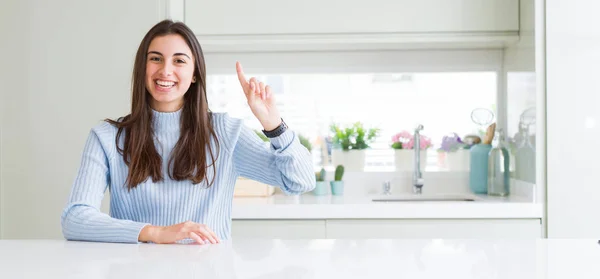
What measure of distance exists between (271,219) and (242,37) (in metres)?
0.85

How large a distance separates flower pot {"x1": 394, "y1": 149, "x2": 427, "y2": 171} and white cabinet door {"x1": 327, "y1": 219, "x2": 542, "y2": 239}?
2.38 feet

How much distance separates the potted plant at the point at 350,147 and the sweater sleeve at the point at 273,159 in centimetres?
145

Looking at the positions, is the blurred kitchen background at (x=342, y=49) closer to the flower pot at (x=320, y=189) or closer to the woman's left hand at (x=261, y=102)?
the flower pot at (x=320, y=189)

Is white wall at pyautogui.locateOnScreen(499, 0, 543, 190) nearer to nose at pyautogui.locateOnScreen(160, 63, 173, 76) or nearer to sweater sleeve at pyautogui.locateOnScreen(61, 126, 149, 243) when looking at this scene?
nose at pyautogui.locateOnScreen(160, 63, 173, 76)

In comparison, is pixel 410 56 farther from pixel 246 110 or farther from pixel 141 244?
pixel 141 244

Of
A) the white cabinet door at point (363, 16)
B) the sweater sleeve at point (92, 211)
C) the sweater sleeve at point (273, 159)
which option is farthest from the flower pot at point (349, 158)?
the sweater sleeve at point (92, 211)

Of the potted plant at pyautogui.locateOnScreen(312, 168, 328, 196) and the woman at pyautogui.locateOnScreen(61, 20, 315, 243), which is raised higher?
the woman at pyautogui.locateOnScreen(61, 20, 315, 243)

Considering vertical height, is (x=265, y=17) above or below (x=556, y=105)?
above

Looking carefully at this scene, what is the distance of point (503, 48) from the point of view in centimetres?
322

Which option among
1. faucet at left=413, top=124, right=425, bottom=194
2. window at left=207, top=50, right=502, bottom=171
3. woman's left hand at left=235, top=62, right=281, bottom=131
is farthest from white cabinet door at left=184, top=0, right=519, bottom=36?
woman's left hand at left=235, top=62, right=281, bottom=131

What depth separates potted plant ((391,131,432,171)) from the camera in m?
3.27

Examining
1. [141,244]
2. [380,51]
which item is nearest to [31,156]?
[141,244]

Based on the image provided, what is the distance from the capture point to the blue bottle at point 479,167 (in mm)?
3094

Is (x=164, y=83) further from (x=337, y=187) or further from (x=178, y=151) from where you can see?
(x=337, y=187)
